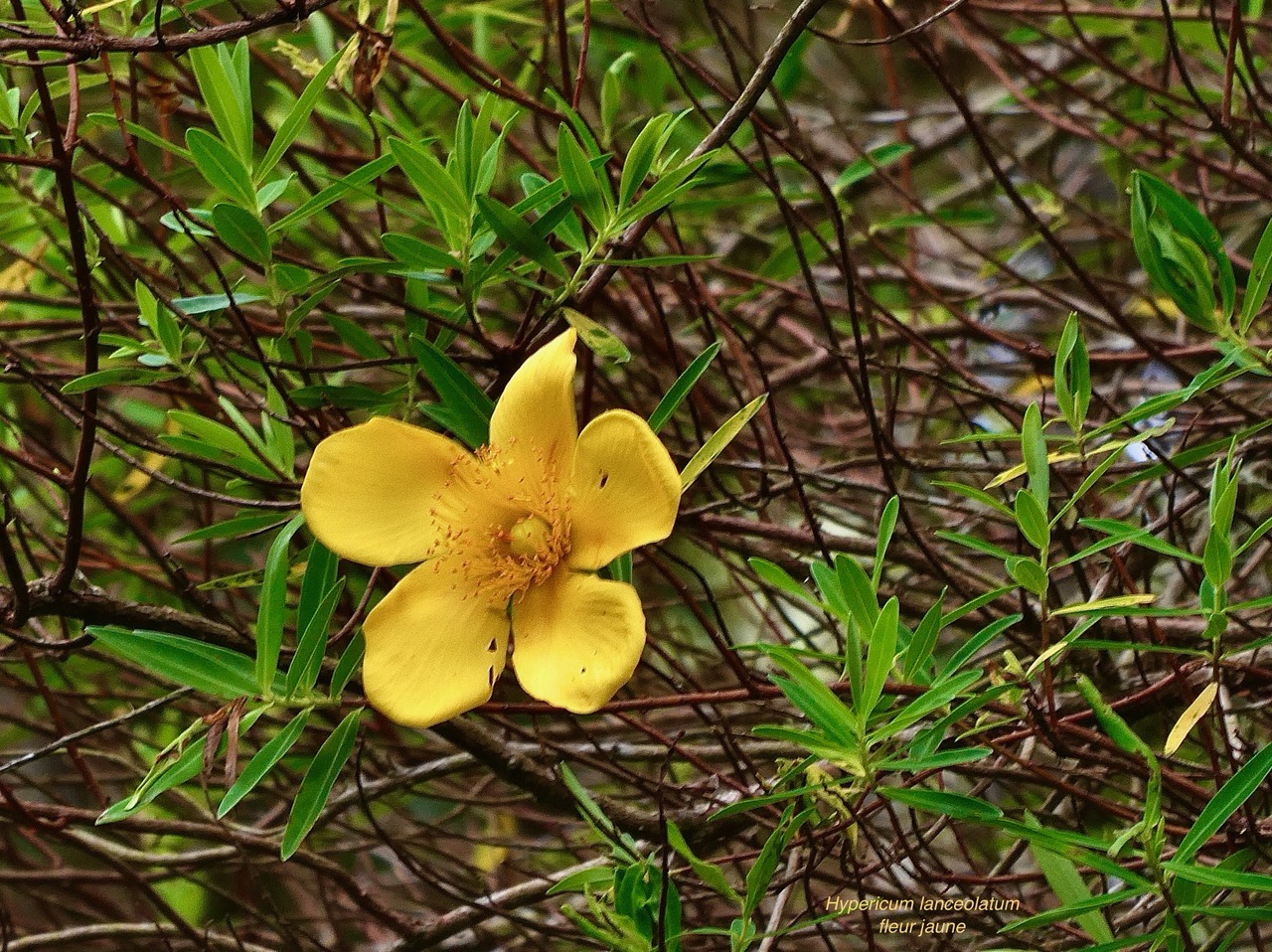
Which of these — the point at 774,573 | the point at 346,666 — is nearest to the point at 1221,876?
the point at 774,573

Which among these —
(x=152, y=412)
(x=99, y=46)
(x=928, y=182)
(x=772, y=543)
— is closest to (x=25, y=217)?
(x=152, y=412)

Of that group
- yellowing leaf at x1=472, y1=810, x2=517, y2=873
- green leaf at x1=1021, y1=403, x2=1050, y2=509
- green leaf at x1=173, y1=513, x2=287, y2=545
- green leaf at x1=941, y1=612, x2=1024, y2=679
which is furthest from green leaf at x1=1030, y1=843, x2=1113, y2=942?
yellowing leaf at x1=472, y1=810, x2=517, y2=873

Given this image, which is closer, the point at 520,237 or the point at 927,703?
the point at 927,703

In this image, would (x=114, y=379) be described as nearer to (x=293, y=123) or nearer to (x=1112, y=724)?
(x=293, y=123)

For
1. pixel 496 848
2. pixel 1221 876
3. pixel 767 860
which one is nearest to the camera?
pixel 1221 876

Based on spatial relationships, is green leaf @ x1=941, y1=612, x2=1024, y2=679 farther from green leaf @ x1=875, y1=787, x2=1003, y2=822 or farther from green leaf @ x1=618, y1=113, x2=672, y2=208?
green leaf @ x1=618, y1=113, x2=672, y2=208

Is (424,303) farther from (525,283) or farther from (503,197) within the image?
(503,197)

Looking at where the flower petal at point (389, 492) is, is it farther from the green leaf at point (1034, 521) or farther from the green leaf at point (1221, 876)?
the green leaf at point (1221, 876)
